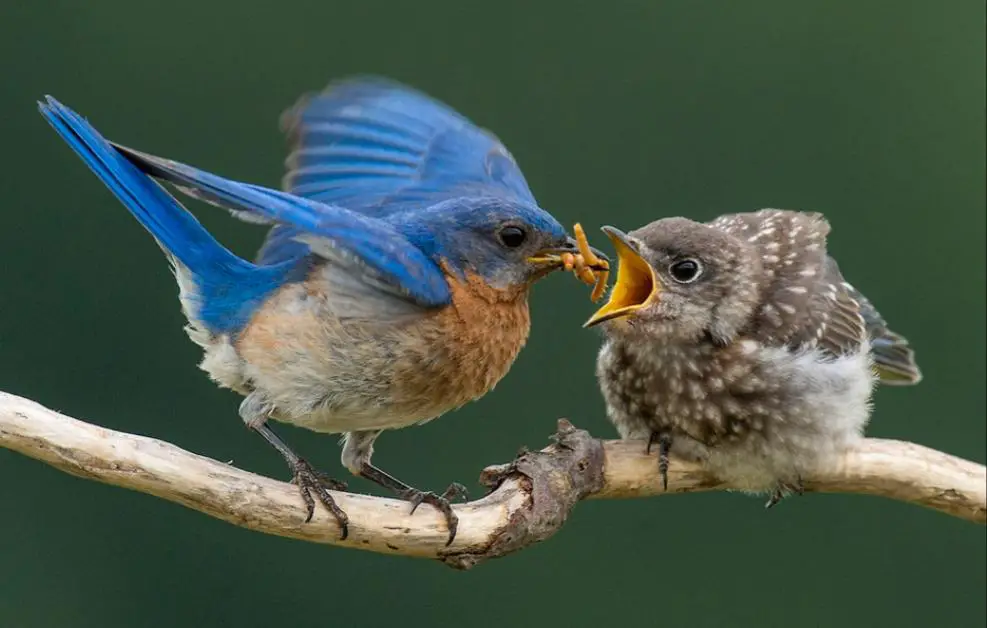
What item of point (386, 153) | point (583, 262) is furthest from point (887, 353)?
point (386, 153)

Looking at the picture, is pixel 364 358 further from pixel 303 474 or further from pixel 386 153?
pixel 386 153

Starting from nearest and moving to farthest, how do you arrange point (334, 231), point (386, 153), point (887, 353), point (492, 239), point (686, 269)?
point (334, 231)
point (492, 239)
point (686, 269)
point (386, 153)
point (887, 353)

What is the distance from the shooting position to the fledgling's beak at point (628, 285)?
3.96m

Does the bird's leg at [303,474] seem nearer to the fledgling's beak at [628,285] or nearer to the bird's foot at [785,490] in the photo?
the fledgling's beak at [628,285]

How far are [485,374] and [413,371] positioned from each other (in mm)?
248

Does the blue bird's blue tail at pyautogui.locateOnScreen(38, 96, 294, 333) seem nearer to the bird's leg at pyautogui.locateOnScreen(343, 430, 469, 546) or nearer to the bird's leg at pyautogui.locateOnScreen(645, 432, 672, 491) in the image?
the bird's leg at pyautogui.locateOnScreen(343, 430, 469, 546)

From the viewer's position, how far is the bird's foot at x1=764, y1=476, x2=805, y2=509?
4.21 metres

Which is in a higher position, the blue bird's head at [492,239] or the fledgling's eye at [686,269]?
the fledgling's eye at [686,269]

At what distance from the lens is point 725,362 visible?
159 inches

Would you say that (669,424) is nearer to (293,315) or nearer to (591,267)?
(591,267)

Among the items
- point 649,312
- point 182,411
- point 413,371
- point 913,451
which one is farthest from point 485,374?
point 182,411

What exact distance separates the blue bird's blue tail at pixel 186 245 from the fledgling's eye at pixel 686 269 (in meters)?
1.05

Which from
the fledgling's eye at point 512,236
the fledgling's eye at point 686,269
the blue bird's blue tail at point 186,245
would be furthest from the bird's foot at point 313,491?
the fledgling's eye at point 686,269

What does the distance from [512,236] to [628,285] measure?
47 centimetres
